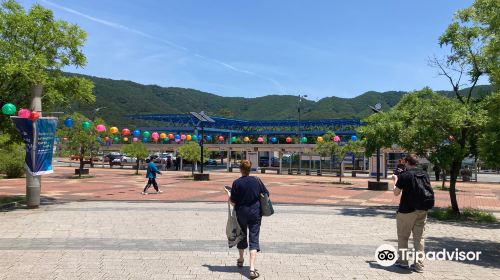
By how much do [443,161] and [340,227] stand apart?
3919 mm

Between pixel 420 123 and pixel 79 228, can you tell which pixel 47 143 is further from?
pixel 420 123

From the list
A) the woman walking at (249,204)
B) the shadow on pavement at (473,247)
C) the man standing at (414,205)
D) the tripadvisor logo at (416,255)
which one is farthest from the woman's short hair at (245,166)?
the shadow on pavement at (473,247)

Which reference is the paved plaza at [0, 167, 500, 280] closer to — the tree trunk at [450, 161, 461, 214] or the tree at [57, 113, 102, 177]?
the tree trunk at [450, 161, 461, 214]

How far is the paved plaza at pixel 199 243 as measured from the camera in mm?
6168

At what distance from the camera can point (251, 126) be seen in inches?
2908

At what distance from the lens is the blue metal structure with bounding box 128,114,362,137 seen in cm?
5875

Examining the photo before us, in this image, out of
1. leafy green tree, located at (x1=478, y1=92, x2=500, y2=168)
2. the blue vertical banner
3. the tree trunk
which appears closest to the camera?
leafy green tree, located at (x1=478, y1=92, x2=500, y2=168)

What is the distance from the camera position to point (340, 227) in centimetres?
1008

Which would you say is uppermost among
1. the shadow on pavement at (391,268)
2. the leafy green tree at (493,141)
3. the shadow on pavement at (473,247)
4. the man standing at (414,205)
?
the leafy green tree at (493,141)

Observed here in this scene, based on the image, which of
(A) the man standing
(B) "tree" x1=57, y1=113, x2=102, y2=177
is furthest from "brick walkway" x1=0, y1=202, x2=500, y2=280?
(B) "tree" x1=57, y1=113, x2=102, y2=177

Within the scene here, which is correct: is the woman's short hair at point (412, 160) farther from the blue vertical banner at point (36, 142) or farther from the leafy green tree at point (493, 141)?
the blue vertical banner at point (36, 142)

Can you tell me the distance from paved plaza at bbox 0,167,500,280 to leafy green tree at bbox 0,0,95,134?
11.6ft

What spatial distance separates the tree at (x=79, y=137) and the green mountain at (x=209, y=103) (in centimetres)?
8295

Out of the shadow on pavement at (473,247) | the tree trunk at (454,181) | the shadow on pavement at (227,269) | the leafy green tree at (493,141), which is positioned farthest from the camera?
the tree trunk at (454,181)
